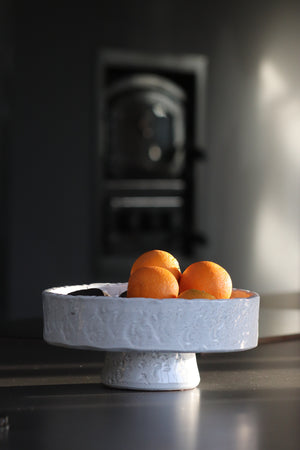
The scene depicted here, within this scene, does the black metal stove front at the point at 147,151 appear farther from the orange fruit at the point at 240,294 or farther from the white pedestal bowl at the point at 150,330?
the white pedestal bowl at the point at 150,330

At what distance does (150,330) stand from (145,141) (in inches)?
118

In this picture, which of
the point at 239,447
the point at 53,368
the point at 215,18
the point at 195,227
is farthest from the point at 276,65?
the point at 239,447

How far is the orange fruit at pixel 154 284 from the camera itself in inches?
45.7

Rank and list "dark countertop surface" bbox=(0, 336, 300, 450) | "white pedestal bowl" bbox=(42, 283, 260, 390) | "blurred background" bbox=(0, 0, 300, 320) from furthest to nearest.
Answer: "blurred background" bbox=(0, 0, 300, 320)
"white pedestal bowl" bbox=(42, 283, 260, 390)
"dark countertop surface" bbox=(0, 336, 300, 450)

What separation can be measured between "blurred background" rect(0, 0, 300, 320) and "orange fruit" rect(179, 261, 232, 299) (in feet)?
8.36

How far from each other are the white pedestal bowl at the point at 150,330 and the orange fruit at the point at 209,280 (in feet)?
0.17

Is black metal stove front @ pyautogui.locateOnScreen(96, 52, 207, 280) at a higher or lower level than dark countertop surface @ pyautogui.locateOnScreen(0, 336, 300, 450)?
higher

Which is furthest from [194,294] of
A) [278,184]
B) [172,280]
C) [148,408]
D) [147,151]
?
[278,184]

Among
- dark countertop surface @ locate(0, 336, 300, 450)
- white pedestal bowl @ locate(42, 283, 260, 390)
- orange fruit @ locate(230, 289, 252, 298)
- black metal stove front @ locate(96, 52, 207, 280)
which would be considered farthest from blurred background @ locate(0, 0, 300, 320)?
white pedestal bowl @ locate(42, 283, 260, 390)

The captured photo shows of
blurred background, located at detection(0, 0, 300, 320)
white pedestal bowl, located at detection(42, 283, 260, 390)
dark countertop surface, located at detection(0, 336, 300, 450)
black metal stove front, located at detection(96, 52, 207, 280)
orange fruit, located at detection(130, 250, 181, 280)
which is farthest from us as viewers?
black metal stove front, located at detection(96, 52, 207, 280)

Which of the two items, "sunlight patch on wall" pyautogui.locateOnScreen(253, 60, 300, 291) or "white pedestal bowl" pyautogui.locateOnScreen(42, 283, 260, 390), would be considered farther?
"sunlight patch on wall" pyautogui.locateOnScreen(253, 60, 300, 291)

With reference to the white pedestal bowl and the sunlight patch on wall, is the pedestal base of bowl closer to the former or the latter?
the white pedestal bowl

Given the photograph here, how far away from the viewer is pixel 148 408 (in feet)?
3.54

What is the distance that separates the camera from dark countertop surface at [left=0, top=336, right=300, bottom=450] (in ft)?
3.02
